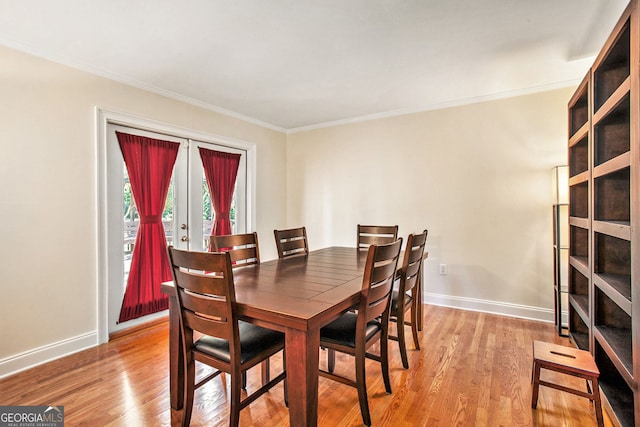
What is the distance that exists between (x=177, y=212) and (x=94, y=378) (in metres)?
1.72

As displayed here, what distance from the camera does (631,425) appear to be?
155 centimetres

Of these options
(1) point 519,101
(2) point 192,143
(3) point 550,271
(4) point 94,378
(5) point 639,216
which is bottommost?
(4) point 94,378

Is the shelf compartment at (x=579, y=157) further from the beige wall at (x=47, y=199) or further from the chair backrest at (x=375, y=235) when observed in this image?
the beige wall at (x=47, y=199)

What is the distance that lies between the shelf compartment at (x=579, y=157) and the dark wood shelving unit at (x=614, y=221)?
275 mm

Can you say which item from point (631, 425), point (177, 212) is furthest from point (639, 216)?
point (177, 212)

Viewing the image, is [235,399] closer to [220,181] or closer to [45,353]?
[45,353]

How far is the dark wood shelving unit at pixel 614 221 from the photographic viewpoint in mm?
1391

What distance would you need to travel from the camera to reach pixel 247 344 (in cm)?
163

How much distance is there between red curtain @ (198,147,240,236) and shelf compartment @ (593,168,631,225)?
3.54m

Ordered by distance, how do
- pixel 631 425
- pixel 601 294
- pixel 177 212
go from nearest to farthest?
1. pixel 631 425
2. pixel 601 294
3. pixel 177 212

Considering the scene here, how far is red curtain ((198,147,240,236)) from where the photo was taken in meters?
3.82

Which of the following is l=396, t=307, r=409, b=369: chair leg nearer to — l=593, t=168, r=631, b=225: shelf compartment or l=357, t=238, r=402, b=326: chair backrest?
l=357, t=238, r=402, b=326: chair backrest

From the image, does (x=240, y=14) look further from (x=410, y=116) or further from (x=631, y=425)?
(x=631, y=425)

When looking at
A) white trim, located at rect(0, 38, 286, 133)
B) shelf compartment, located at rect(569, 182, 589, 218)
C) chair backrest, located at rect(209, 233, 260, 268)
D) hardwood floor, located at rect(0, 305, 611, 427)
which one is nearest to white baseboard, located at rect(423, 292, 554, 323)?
hardwood floor, located at rect(0, 305, 611, 427)
